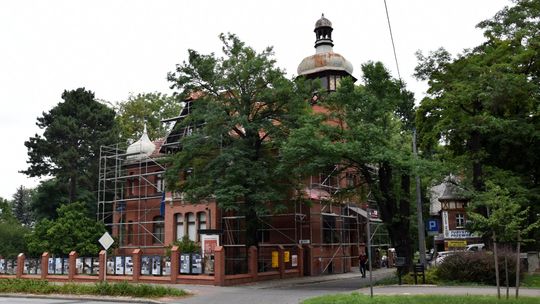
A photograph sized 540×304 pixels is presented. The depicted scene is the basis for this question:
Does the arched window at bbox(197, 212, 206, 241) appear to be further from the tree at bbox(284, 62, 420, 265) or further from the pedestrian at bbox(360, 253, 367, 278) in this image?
the tree at bbox(284, 62, 420, 265)

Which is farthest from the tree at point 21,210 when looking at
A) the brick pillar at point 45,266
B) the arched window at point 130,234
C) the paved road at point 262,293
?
the paved road at point 262,293

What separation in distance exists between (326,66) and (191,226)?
17.5m

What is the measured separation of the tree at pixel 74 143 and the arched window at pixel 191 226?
54.2 feet

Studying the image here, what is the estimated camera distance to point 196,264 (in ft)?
89.7

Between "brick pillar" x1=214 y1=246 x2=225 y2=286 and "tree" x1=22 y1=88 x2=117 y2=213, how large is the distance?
30048 millimetres

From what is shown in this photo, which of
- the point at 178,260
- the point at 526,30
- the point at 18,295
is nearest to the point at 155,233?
the point at 178,260

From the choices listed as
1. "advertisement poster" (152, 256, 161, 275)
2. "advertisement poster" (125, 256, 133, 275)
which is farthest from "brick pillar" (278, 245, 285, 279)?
"advertisement poster" (125, 256, 133, 275)

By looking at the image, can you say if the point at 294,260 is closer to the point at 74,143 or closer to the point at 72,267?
the point at 72,267

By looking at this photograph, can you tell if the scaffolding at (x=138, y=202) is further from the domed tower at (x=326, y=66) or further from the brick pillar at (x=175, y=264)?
the domed tower at (x=326, y=66)

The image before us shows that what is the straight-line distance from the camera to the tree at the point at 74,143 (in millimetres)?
52000

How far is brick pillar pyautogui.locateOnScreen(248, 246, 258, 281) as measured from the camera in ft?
92.5

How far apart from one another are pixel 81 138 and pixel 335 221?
90.3 feet

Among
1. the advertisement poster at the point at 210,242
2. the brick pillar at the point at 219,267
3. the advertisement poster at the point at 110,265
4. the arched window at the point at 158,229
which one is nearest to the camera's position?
the brick pillar at the point at 219,267

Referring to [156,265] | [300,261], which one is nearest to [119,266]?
[156,265]
